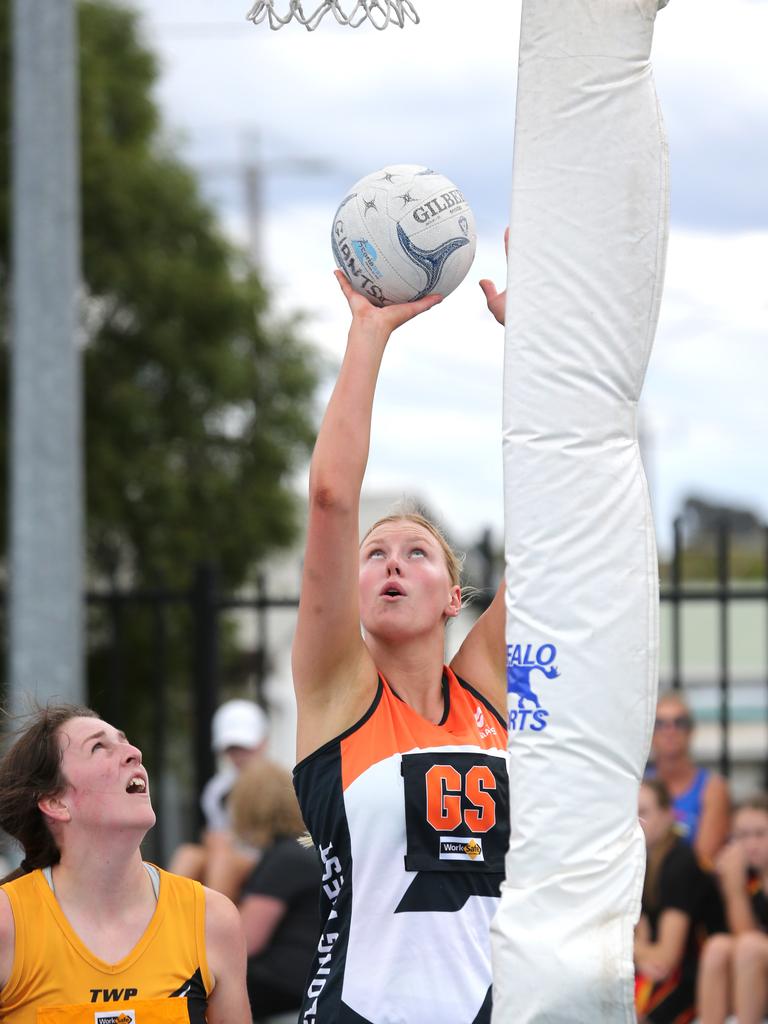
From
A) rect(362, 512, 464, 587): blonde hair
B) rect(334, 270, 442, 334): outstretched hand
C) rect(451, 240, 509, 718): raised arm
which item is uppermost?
rect(334, 270, 442, 334): outstretched hand

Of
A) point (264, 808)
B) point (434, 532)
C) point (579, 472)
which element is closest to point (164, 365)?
point (264, 808)

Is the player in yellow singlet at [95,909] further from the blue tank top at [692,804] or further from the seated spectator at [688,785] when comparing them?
the blue tank top at [692,804]

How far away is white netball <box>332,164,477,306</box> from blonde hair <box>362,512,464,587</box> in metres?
0.60

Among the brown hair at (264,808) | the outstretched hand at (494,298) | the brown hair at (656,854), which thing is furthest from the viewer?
the brown hair at (656,854)

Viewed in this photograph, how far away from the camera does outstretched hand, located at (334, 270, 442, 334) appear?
2.92 meters

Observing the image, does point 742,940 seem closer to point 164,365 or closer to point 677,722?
point 677,722

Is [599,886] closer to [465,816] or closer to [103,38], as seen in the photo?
[465,816]

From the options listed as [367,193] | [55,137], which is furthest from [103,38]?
[367,193]

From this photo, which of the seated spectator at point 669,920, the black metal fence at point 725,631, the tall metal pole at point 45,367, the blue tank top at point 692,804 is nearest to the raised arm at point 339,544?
the seated spectator at point 669,920

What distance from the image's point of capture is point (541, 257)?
2514 mm

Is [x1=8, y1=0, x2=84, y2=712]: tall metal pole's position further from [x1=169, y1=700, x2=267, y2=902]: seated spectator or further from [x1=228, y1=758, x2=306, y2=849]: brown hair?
[x1=228, y1=758, x2=306, y2=849]: brown hair

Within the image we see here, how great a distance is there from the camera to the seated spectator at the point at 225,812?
6246mm

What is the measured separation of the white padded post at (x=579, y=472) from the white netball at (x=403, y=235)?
44 cm

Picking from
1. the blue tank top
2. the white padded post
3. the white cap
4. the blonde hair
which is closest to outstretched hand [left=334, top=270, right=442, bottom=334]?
the white padded post
